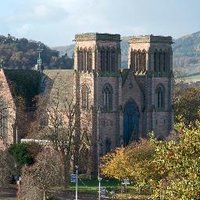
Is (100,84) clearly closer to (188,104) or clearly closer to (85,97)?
(85,97)

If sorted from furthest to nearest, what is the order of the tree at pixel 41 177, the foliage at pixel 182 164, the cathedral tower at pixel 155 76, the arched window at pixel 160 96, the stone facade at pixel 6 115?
the arched window at pixel 160 96 → the cathedral tower at pixel 155 76 → the stone facade at pixel 6 115 → the tree at pixel 41 177 → the foliage at pixel 182 164

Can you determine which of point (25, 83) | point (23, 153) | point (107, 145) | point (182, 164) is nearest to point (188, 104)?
point (107, 145)

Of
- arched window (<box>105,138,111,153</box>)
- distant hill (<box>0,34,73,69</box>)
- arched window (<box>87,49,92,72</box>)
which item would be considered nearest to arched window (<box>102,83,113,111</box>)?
arched window (<box>87,49,92,72</box>)

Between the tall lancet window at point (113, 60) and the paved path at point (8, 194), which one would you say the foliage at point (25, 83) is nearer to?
the tall lancet window at point (113, 60)

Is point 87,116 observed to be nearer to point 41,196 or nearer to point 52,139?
point 52,139

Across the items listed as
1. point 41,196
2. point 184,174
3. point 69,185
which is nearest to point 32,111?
point 69,185

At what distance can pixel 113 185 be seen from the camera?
7744cm

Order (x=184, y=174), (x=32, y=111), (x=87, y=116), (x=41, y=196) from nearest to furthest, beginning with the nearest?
(x=184, y=174), (x=41, y=196), (x=87, y=116), (x=32, y=111)

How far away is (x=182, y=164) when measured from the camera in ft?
94.5

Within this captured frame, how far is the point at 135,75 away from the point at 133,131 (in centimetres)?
683

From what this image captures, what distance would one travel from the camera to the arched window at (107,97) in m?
86.9

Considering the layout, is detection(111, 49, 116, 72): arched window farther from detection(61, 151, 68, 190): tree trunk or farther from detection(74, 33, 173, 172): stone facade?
detection(61, 151, 68, 190): tree trunk

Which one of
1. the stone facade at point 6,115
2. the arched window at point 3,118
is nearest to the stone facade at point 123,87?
the stone facade at point 6,115

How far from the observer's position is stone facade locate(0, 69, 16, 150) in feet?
296
